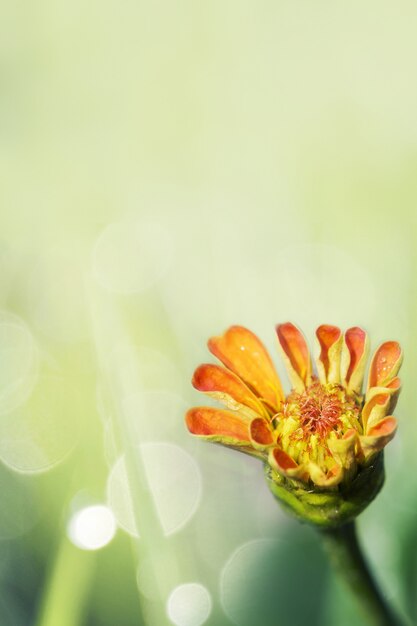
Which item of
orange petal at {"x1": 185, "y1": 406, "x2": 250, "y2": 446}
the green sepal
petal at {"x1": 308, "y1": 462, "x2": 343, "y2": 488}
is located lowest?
the green sepal

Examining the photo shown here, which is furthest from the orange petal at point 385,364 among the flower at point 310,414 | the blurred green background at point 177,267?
the blurred green background at point 177,267

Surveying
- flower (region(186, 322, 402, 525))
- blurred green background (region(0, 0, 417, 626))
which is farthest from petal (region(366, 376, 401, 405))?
blurred green background (region(0, 0, 417, 626))

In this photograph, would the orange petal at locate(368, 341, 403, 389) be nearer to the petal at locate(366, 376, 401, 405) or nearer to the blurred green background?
the petal at locate(366, 376, 401, 405)

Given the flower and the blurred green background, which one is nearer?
the flower

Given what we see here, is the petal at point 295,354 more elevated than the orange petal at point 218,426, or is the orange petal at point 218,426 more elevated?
the petal at point 295,354

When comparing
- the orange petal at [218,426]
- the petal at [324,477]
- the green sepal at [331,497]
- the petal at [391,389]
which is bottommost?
the green sepal at [331,497]

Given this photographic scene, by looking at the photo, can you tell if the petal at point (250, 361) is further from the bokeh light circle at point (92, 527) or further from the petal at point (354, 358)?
the bokeh light circle at point (92, 527)

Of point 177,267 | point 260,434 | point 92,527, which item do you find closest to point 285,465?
point 260,434

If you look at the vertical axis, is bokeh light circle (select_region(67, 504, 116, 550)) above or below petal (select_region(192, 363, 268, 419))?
below
